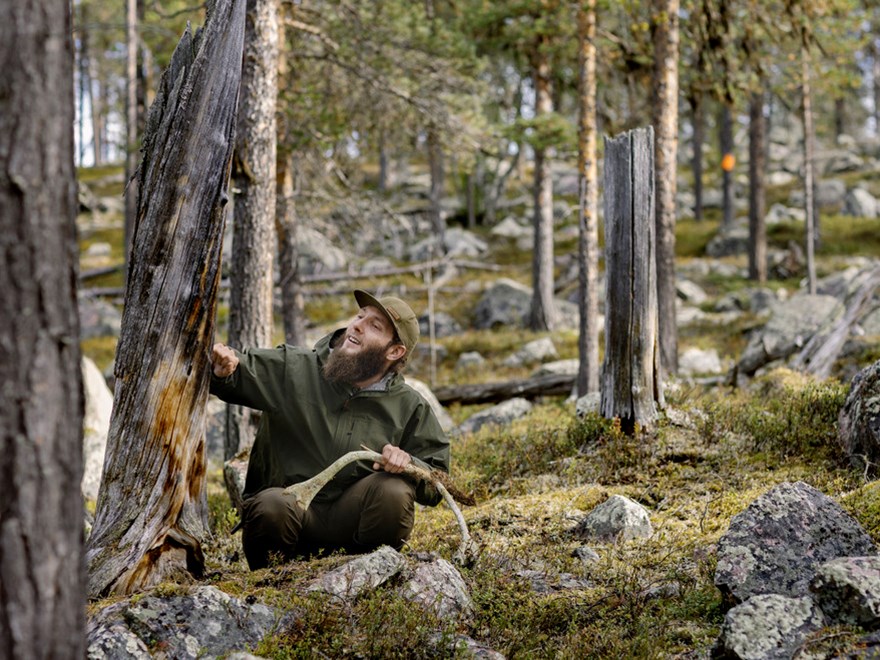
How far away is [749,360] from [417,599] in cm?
933

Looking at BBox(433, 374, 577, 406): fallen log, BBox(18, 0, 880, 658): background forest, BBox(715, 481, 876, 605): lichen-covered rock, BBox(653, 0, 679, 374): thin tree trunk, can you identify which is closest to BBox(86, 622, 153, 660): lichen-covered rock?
BBox(18, 0, 880, 658): background forest

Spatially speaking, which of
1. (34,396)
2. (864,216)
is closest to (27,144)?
(34,396)

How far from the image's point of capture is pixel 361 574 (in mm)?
4051

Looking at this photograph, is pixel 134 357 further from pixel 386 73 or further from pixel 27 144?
pixel 386 73

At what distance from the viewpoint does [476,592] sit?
4.27 metres

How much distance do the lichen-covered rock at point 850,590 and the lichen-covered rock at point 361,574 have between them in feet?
6.55

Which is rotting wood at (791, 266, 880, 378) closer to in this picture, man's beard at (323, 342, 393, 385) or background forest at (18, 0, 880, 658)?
background forest at (18, 0, 880, 658)

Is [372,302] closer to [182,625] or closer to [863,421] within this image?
[182,625]

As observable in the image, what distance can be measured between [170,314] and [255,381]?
0.65 m

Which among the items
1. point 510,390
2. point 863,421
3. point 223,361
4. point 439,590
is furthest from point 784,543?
point 510,390

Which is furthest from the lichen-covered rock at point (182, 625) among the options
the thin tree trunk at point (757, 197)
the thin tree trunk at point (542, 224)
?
the thin tree trunk at point (757, 197)

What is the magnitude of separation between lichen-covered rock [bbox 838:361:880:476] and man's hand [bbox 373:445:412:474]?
3270 millimetres

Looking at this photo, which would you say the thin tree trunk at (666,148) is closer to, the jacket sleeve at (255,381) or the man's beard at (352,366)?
the man's beard at (352,366)

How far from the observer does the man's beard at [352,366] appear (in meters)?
4.56
